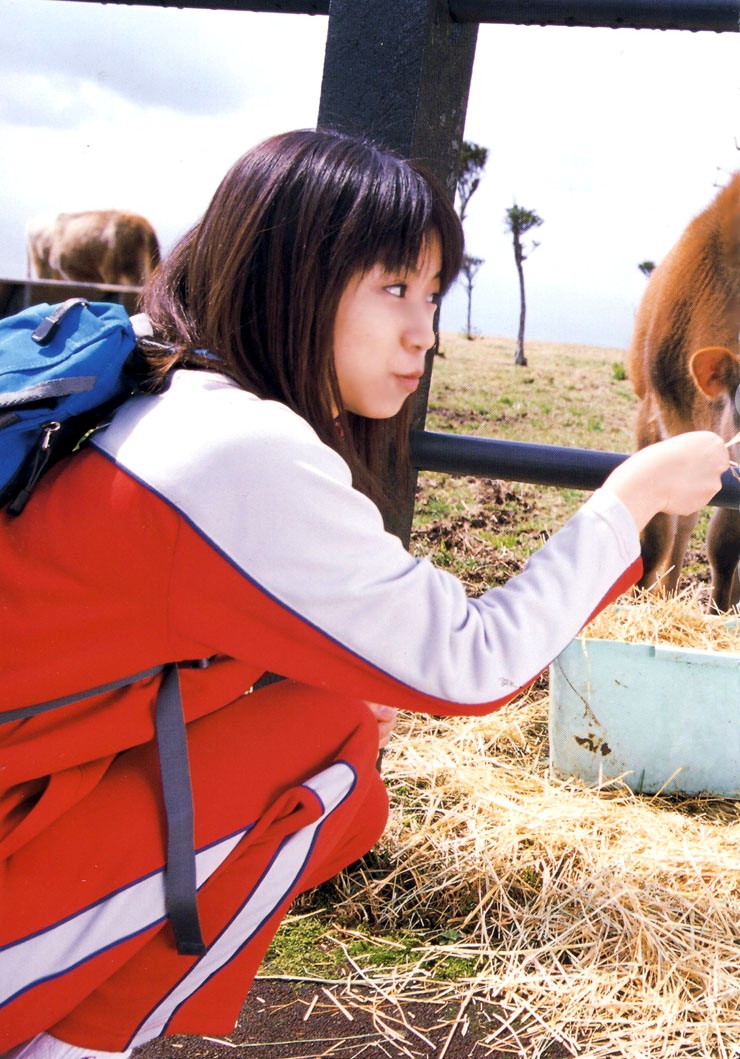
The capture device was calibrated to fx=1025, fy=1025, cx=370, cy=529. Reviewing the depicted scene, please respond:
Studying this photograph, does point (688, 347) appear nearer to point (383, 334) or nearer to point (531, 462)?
point (531, 462)

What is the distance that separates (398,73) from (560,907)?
45.7 inches

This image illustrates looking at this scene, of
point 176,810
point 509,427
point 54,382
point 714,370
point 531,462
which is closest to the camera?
point 54,382

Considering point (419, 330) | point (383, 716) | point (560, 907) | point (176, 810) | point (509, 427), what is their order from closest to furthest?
point (176, 810) < point (419, 330) < point (383, 716) < point (560, 907) < point (509, 427)

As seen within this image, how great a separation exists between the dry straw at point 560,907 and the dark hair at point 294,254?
0.76 m

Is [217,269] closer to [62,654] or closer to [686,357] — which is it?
[62,654]

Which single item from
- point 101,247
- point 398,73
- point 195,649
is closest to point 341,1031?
point 195,649

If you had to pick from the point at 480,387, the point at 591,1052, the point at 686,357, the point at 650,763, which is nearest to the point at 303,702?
the point at 591,1052

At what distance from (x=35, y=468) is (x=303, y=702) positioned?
0.38 m

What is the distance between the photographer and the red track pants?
875 millimetres

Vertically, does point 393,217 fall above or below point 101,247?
above

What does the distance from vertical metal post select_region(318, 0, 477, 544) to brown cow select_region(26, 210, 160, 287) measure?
5.53 m

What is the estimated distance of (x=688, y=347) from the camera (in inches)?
93.9

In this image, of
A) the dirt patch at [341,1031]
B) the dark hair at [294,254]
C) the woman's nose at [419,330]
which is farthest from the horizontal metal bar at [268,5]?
the dirt patch at [341,1031]

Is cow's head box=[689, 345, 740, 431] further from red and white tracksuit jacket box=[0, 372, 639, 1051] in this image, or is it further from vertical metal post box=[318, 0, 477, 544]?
red and white tracksuit jacket box=[0, 372, 639, 1051]
